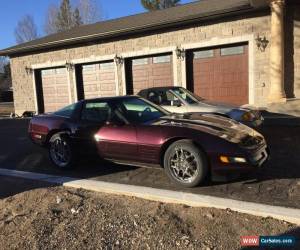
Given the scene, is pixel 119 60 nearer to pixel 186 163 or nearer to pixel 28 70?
pixel 28 70

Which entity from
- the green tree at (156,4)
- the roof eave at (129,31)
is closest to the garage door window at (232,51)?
the roof eave at (129,31)

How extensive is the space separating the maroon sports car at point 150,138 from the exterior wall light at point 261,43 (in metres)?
9.38

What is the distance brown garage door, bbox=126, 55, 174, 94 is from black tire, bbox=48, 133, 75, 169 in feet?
37.0

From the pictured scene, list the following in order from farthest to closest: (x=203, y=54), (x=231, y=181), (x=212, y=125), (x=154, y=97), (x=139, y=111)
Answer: (x=203, y=54), (x=154, y=97), (x=139, y=111), (x=212, y=125), (x=231, y=181)

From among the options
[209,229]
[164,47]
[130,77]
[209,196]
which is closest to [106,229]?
[209,229]

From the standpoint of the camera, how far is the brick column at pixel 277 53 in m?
14.9

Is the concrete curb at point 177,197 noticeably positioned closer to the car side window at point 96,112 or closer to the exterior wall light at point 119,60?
the car side window at point 96,112

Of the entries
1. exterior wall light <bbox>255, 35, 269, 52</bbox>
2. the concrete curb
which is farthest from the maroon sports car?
exterior wall light <bbox>255, 35, 269, 52</bbox>

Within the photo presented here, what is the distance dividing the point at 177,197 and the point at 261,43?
1165 cm

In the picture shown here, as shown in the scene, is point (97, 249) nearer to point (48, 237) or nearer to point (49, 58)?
point (48, 237)

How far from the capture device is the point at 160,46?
18500mm

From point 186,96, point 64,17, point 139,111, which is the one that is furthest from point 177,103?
point 64,17

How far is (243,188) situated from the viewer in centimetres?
570

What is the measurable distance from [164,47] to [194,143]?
13017 millimetres
